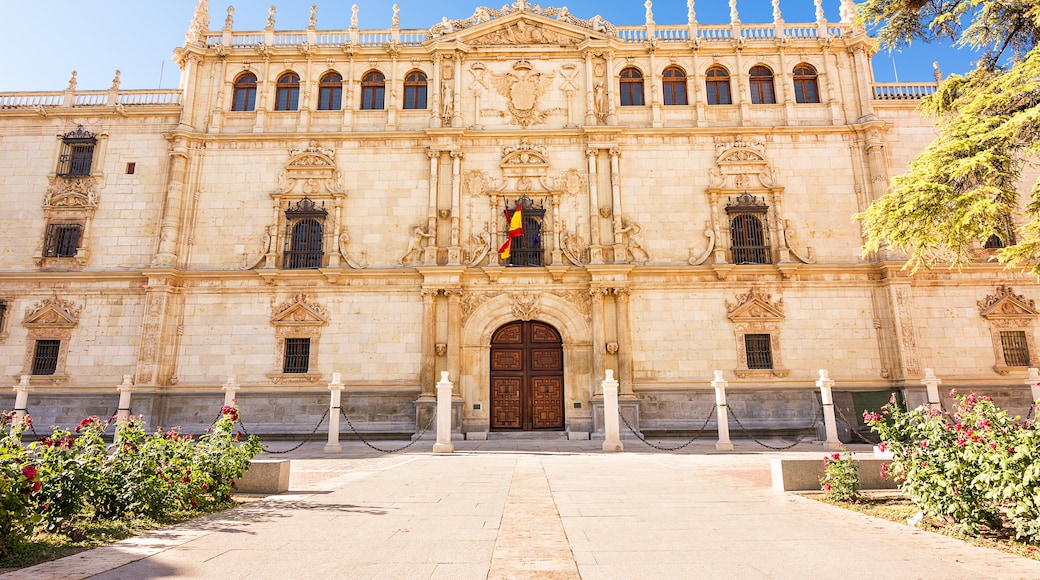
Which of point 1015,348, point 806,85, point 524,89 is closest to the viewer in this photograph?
point 1015,348

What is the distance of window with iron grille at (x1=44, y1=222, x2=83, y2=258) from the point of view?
2223cm

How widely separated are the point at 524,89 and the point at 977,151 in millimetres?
17288

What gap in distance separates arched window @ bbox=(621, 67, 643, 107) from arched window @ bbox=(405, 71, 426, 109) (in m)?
8.57

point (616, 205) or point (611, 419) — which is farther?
point (616, 205)

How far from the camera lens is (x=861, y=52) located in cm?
2341

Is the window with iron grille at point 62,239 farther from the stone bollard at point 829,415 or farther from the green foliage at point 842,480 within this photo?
the stone bollard at point 829,415

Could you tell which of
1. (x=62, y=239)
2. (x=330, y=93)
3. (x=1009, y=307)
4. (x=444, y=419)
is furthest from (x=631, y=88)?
(x=62, y=239)

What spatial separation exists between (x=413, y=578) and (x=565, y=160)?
20.3 meters

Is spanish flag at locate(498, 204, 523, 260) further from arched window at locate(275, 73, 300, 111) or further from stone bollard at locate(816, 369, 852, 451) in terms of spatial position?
stone bollard at locate(816, 369, 852, 451)

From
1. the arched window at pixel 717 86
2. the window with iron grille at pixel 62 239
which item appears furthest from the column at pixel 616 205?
the window with iron grille at pixel 62 239

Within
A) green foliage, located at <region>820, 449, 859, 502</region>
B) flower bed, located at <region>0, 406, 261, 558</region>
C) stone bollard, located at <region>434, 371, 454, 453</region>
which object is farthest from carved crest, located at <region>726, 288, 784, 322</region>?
flower bed, located at <region>0, 406, 261, 558</region>

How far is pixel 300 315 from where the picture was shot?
2147 centimetres

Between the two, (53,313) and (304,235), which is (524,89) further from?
(53,313)

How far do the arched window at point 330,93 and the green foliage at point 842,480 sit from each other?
2267 cm
